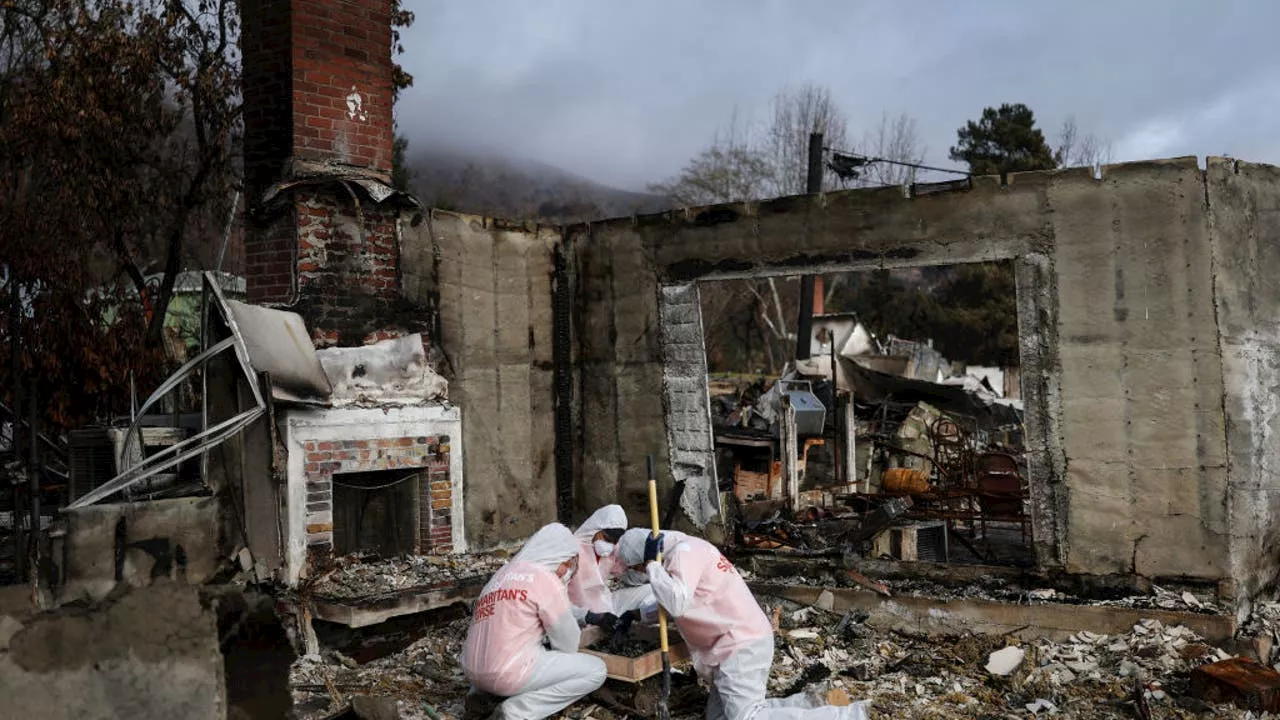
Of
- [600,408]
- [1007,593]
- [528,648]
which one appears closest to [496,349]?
[600,408]

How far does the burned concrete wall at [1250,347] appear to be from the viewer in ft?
23.7

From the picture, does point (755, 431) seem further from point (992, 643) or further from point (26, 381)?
point (26, 381)

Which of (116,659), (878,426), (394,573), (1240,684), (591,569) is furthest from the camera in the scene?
(878,426)

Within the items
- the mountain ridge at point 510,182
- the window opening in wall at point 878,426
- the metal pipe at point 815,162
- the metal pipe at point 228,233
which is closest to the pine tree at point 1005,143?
the window opening in wall at point 878,426

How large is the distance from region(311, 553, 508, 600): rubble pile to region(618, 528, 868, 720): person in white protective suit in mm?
2625

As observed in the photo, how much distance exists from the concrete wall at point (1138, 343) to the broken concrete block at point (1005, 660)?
0.98 metres

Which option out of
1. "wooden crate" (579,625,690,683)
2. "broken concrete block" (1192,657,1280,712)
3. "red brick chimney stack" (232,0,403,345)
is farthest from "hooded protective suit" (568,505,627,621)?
"broken concrete block" (1192,657,1280,712)

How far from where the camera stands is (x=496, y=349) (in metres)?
9.60

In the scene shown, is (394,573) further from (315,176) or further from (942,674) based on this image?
(942,674)

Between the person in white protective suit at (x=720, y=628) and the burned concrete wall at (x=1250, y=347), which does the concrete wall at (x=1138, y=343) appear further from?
the person in white protective suit at (x=720, y=628)

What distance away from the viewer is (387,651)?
794cm

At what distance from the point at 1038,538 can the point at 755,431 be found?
6962 mm

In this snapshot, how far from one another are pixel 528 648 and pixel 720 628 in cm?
119

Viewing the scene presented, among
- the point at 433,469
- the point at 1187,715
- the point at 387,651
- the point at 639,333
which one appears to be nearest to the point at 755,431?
the point at 639,333
